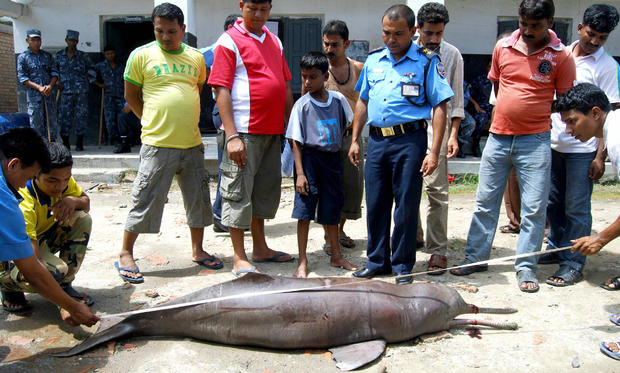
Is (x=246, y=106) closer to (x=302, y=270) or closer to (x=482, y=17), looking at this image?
(x=302, y=270)

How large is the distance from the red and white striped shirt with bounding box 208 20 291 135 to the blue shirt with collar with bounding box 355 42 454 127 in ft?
2.78

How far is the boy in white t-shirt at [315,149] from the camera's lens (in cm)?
407

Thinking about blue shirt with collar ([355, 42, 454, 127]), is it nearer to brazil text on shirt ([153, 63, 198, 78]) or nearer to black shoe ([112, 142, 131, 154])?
brazil text on shirt ([153, 63, 198, 78])

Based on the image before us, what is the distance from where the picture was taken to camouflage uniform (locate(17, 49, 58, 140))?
8.96 meters

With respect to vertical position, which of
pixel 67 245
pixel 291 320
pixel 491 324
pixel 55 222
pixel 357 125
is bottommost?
pixel 491 324

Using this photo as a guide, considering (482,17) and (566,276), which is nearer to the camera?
(566,276)

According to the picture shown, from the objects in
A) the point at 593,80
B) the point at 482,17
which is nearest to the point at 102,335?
the point at 593,80

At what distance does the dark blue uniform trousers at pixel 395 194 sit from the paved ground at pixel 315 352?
391 millimetres

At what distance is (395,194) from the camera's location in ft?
12.8

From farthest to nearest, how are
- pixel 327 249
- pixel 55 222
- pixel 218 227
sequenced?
pixel 218 227
pixel 327 249
pixel 55 222

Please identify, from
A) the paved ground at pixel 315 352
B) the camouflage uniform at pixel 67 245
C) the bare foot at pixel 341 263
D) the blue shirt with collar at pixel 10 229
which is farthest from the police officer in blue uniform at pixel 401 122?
the blue shirt with collar at pixel 10 229

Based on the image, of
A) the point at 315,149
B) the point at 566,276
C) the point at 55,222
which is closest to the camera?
the point at 55,222

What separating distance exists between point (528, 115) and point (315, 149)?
1734 mm

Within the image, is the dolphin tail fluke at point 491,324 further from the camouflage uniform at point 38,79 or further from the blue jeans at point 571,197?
the camouflage uniform at point 38,79
